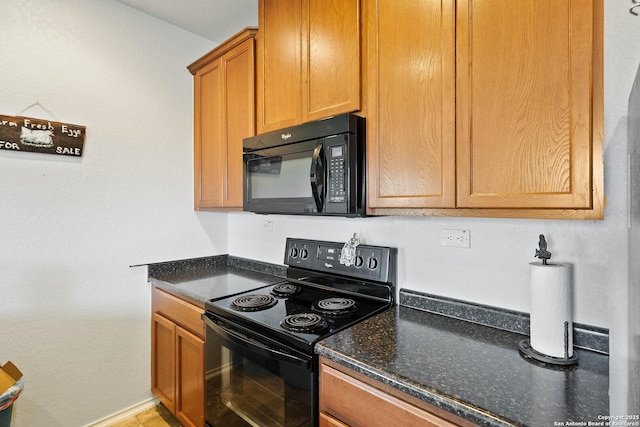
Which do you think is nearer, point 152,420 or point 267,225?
point 152,420

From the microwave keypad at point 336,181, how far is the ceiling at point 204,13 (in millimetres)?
1368

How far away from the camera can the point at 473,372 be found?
951mm

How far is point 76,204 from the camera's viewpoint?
6.32ft

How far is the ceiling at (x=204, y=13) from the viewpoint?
6.68ft

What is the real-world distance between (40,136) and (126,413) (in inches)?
70.4

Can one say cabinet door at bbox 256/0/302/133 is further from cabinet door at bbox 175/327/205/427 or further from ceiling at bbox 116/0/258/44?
cabinet door at bbox 175/327/205/427

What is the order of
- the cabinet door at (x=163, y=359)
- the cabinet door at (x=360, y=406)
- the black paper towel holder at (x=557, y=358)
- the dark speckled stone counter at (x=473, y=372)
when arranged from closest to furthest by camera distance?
the dark speckled stone counter at (x=473, y=372) → the cabinet door at (x=360, y=406) → the black paper towel holder at (x=557, y=358) → the cabinet door at (x=163, y=359)

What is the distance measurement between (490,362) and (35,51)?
2.64m

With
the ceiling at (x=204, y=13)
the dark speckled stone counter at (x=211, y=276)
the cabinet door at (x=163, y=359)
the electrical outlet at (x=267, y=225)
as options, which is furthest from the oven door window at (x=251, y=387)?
the ceiling at (x=204, y=13)

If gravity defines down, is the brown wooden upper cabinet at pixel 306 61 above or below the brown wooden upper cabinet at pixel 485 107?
above

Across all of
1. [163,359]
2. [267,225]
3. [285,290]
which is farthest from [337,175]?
[163,359]

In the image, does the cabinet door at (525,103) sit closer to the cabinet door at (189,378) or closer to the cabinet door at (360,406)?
the cabinet door at (360,406)

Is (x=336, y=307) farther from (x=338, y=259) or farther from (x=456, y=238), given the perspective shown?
(x=456, y=238)

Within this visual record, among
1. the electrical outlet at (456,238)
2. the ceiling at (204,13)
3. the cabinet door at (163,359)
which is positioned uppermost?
the ceiling at (204,13)
